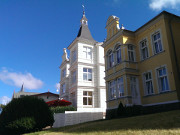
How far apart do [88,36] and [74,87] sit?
10.2 m

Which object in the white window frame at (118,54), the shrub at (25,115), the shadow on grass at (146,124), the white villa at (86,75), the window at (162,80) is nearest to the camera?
the shadow on grass at (146,124)

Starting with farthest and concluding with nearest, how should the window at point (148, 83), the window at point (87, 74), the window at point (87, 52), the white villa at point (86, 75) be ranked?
the window at point (87, 52), the window at point (87, 74), the white villa at point (86, 75), the window at point (148, 83)

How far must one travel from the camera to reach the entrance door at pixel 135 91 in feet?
56.9

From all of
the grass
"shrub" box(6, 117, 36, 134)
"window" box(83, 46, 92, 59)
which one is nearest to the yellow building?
the grass

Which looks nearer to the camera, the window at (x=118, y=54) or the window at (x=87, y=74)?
the window at (x=118, y=54)

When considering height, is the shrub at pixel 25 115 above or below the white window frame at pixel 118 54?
below

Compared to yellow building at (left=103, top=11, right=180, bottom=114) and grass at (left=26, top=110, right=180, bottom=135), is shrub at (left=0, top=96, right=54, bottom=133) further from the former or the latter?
yellow building at (left=103, top=11, right=180, bottom=114)

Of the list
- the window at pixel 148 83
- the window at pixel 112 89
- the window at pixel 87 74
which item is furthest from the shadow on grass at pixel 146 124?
the window at pixel 87 74

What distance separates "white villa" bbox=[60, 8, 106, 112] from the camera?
91.1ft

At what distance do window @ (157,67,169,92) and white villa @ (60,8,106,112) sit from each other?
41.3 ft

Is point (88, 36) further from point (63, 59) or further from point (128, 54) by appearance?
point (128, 54)

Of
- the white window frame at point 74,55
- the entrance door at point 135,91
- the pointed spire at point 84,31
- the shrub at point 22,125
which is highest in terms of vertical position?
the pointed spire at point 84,31

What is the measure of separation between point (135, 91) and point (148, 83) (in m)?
1.55

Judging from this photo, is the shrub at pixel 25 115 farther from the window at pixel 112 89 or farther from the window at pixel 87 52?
the window at pixel 87 52
